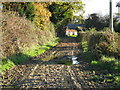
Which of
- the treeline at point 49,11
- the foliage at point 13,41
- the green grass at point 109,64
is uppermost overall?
the treeline at point 49,11

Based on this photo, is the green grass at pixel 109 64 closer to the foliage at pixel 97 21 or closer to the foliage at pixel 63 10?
the foliage at pixel 63 10

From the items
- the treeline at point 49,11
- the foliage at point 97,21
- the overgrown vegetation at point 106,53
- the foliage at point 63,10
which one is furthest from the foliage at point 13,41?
the foliage at point 97,21

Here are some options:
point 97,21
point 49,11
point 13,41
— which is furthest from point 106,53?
point 97,21

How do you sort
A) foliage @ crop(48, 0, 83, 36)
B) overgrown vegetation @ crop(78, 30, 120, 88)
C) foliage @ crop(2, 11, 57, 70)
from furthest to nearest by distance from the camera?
1. foliage @ crop(48, 0, 83, 36)
2. foliage @ crop(2, 11, 57, 70)
3. overgrown vegetation @ crop(78, 30, 120, 88)

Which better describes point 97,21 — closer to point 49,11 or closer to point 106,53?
point 49,11

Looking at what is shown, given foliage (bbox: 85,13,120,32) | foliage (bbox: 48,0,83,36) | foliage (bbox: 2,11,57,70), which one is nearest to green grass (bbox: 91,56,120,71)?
foliage (bbox: 2,11,57,70)

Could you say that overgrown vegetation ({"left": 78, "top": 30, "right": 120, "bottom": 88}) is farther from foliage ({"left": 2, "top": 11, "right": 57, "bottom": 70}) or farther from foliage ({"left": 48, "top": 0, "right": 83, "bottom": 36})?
foliage ({"left": 48, "top": 0, "right": 83, "bottom": 36})

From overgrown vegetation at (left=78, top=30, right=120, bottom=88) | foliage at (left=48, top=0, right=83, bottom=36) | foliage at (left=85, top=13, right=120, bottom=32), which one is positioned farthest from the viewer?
foliage at (left=85, top=13, right=120, bottom=32)

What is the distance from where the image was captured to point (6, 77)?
9078 mm

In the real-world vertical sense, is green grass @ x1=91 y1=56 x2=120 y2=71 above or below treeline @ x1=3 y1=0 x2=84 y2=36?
below

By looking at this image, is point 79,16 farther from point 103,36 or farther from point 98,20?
point 103,36

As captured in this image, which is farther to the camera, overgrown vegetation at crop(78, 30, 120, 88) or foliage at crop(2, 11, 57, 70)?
foliage at crop(2, 11, 57, 70)

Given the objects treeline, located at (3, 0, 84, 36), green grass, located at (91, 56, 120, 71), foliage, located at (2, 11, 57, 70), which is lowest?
green grass, located at (91, 56, 120, 71)

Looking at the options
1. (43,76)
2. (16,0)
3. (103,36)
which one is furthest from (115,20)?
(43,76)
